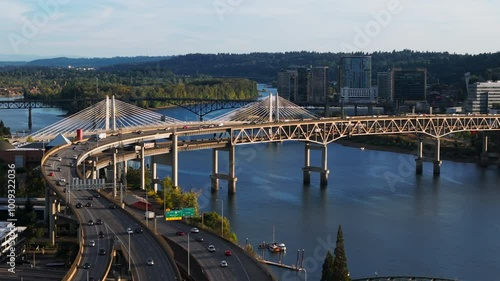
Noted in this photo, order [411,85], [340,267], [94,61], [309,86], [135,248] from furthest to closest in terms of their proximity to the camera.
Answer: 1. [94,61]
2. [309,86]
3. [411,85]
4. [340,267]
5. [135,248]

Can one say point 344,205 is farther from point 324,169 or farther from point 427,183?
point 427,183

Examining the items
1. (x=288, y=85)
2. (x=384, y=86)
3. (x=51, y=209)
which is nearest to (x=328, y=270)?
(x=51, y=209)

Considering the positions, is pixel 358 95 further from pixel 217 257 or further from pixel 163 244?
pixel 163 244

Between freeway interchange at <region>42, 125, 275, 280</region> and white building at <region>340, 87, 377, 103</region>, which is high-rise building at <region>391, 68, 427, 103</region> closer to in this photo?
white building at <region>340, 87, 377, 103</region>

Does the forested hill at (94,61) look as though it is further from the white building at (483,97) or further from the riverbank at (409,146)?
the riverbank at (409,146)

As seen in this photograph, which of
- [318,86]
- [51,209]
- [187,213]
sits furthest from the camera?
[318,86]

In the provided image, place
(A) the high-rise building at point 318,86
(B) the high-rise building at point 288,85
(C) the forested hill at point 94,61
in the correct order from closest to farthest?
(A) the high-rise building at point 318,86 → (B) the high-rise building at point 288,85 → (C) the forested hill at point 94,61

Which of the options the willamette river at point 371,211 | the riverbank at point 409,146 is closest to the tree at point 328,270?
the willamette river at point 371,211
